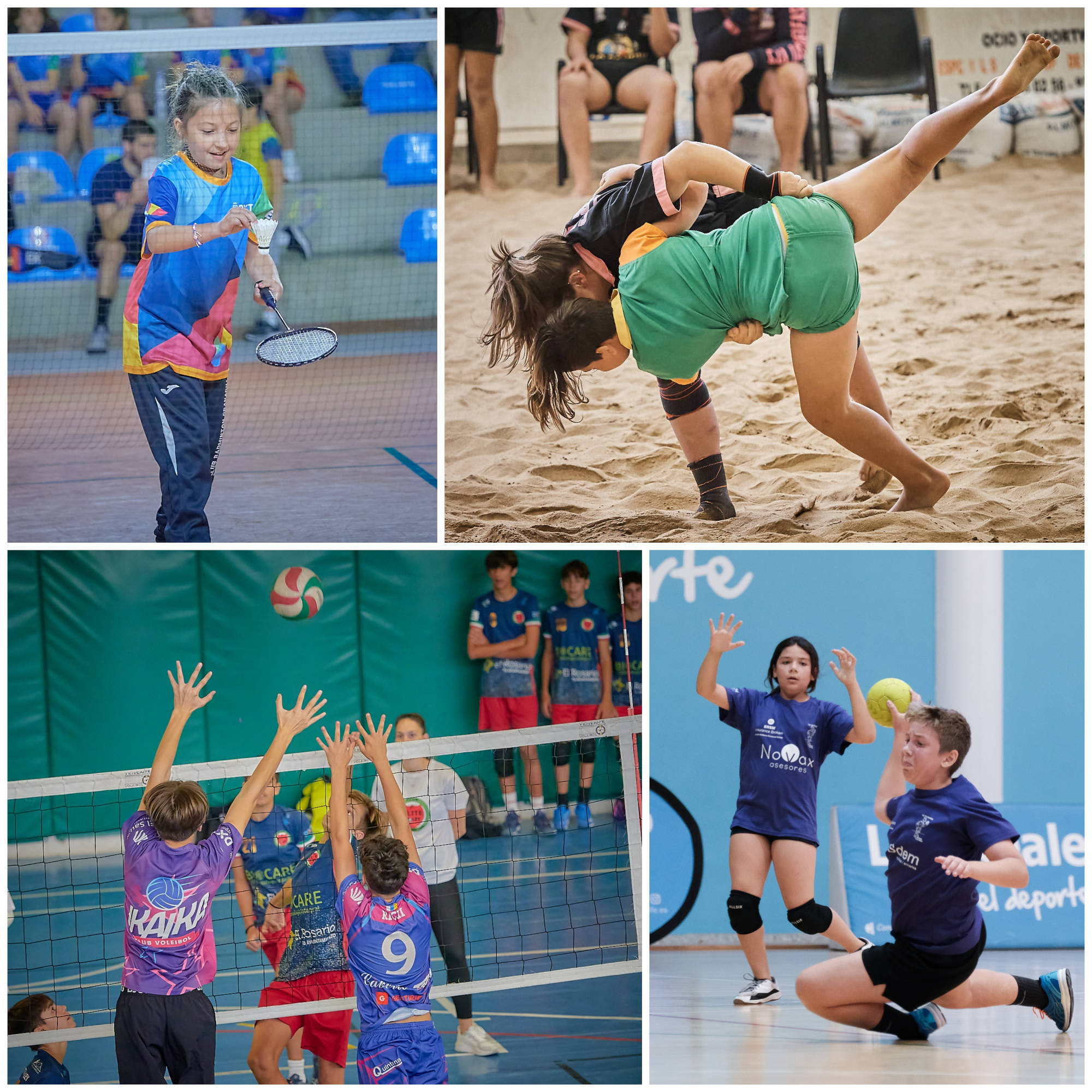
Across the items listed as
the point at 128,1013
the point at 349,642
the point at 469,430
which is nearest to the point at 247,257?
the point at 469,430

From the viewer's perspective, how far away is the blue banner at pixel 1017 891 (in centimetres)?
453

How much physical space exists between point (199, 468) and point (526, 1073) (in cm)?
223

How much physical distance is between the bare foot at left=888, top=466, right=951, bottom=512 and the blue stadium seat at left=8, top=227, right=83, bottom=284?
185 inches

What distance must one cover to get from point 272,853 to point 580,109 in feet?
10.3

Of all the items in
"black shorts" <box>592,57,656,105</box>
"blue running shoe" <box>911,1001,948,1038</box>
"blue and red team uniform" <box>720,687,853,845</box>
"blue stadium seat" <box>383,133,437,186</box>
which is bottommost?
"blue running shoe" <box>911,1001,948,1038</box>

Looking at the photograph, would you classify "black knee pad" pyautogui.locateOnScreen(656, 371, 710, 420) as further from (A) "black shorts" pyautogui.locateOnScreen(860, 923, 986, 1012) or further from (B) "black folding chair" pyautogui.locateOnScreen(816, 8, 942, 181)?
(A) "black shorts" pyautogui.locateOnScreen(860, 923, 986, 1012)

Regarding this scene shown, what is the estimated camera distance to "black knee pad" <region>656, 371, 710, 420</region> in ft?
13.0

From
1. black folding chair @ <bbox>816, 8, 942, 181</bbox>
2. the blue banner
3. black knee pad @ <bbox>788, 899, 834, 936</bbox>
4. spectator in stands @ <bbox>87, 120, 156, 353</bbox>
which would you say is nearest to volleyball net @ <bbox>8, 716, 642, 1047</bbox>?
black knee pad @ <bbox>788, 899, 834, 936</bbox>

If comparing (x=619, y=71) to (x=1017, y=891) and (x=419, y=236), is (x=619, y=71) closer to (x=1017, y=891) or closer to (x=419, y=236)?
(x=419, y=236)

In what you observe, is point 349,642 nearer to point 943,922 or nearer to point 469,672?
point 469,672

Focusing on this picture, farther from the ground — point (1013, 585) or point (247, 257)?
point (247, 257)

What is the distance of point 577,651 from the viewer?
6.31 m

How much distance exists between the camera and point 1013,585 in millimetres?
5027

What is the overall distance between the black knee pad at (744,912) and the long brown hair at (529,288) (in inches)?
79.4
